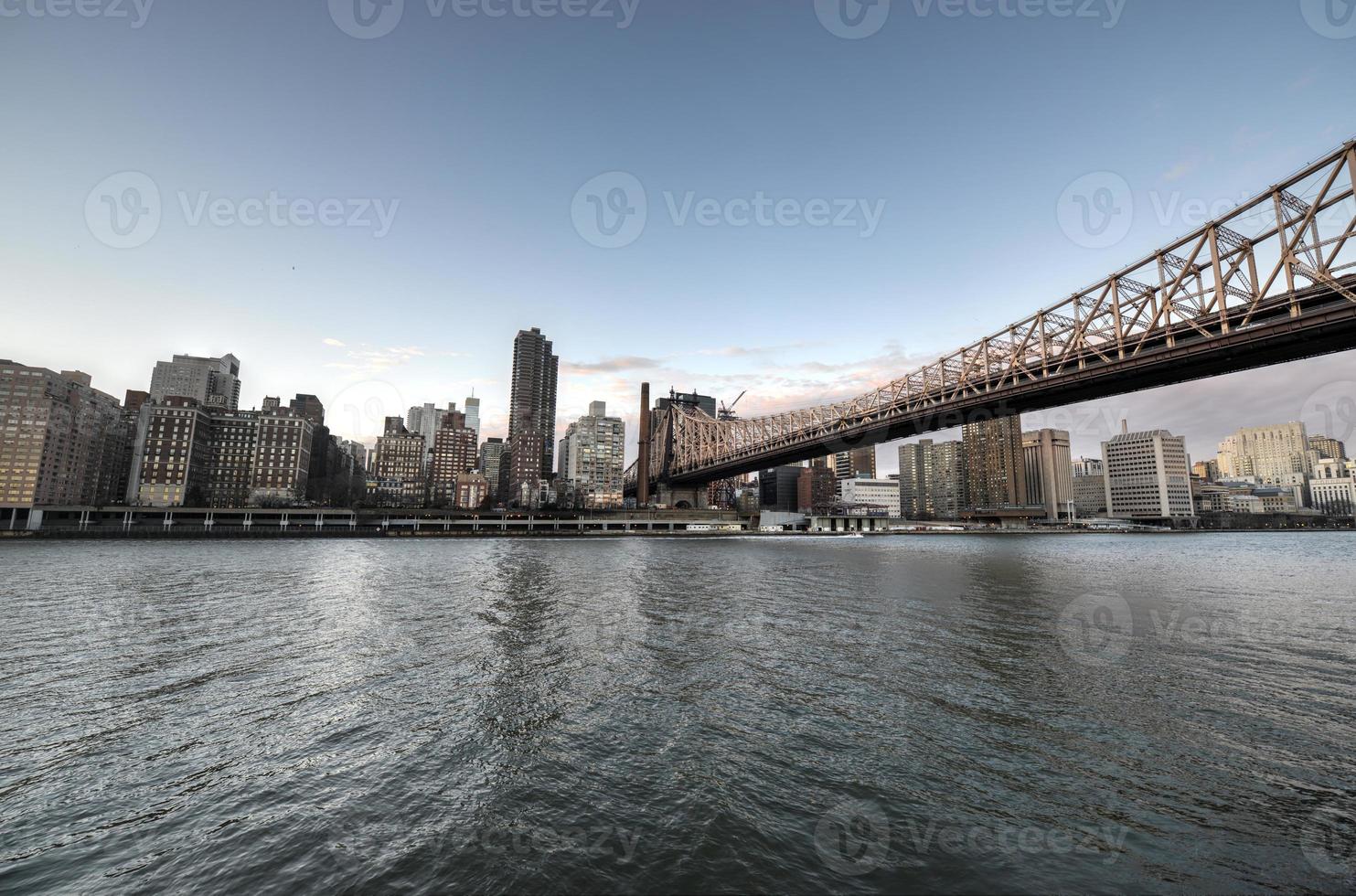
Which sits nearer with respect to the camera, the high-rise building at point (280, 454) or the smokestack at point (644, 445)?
the smokestack at point (644, 445)

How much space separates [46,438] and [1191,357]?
667 feet

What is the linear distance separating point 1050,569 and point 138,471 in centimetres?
19218

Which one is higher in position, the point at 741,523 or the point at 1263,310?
the point at 1263,310

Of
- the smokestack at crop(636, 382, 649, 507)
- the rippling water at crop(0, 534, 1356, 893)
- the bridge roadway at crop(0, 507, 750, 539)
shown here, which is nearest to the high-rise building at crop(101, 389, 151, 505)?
the bridge roadway at crop(0, 507, 750, 539)

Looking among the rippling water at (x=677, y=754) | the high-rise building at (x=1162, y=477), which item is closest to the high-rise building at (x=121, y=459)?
the rippling water at (x=677, y=754)

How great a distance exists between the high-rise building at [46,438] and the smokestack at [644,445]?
127870 millimetres

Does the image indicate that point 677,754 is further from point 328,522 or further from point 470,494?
point 470,494

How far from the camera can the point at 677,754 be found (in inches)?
324

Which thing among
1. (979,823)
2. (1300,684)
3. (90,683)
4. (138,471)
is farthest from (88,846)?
(138,471)

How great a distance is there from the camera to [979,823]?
247 inches

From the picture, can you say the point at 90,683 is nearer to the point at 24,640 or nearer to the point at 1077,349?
the point at 24,640

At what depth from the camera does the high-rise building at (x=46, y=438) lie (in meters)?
127

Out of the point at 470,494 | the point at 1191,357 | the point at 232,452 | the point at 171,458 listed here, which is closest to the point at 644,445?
the point at 470,494

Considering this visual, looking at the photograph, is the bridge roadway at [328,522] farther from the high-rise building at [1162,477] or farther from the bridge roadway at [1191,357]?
the high-rise building at [1162,477]
